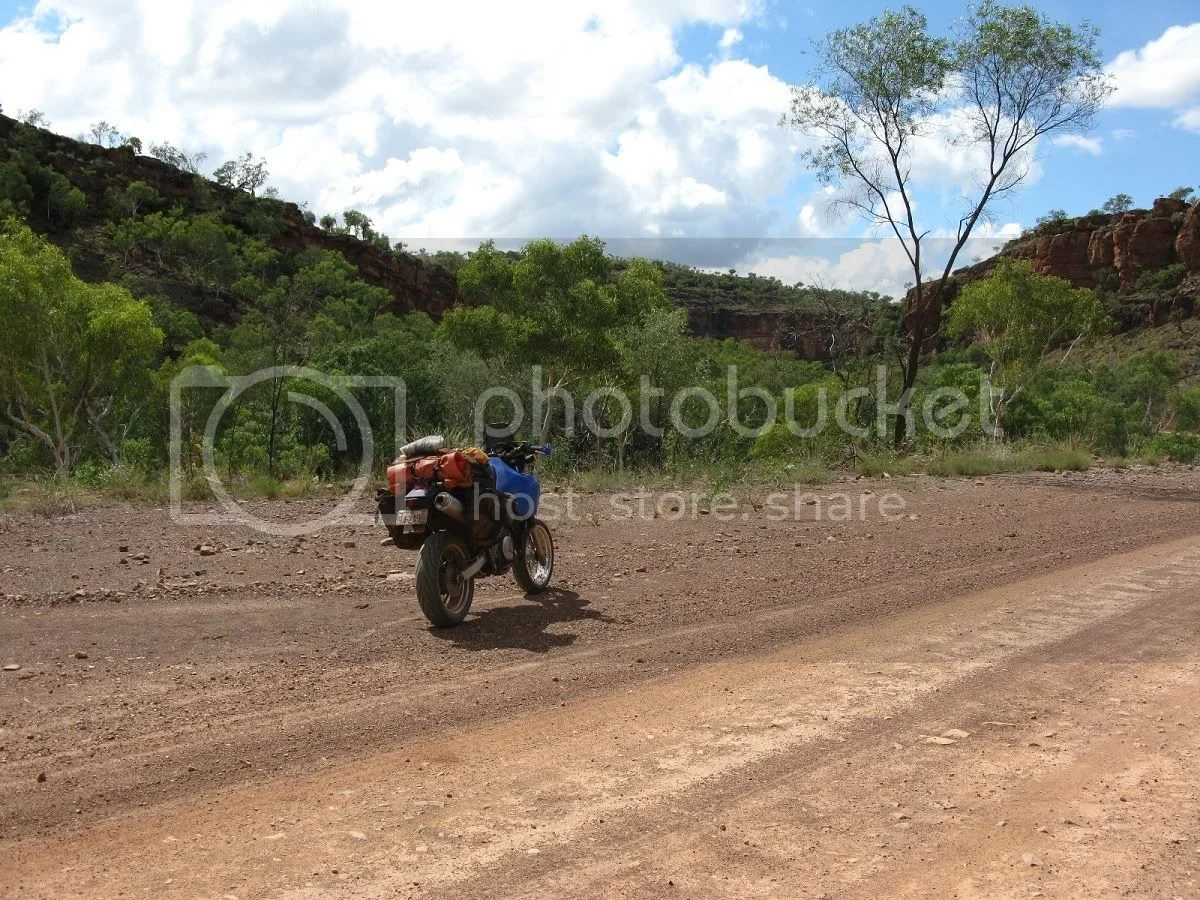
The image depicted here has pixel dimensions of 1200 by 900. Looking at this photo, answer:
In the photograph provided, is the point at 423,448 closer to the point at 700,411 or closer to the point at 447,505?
the point at 447,505

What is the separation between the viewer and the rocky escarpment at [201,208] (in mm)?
69812

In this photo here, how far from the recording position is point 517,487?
795 cm

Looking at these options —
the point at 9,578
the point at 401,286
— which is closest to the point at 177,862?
the point at 9,578

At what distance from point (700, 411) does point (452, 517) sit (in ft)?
76.2

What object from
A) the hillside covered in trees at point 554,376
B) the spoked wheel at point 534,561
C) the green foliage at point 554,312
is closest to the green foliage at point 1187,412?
the hillside covered in trees at point 554,376

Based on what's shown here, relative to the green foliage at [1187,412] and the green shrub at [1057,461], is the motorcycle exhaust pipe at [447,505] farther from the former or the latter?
the green foliage at [1187,412]

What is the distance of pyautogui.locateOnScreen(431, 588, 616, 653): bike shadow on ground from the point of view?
677cm

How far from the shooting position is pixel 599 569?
9.41 metres

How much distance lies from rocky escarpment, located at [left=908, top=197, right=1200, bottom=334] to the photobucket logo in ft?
177

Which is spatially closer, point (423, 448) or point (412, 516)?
point (412, 516)

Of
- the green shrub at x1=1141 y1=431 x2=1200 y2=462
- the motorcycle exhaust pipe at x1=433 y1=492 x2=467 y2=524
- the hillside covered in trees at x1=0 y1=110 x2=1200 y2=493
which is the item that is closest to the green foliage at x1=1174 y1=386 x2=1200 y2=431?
the hillside covered in trees at x1=0 y1=110 x2=1200 y2=493

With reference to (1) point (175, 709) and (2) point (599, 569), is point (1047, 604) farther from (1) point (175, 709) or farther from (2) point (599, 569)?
(1) point (175, 709)

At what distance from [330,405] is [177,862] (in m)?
26.6

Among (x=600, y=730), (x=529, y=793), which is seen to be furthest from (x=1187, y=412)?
(x=529, y=793)
